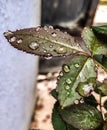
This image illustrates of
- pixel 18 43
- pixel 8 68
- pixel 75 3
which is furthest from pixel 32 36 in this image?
pixel 75 3

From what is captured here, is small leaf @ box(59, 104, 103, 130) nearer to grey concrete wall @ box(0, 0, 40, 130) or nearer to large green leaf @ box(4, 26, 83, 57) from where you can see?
large green leaf @ box(4, 26, 83, 57)

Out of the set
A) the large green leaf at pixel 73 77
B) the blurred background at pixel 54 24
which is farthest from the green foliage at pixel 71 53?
the blurred background at pixel 54 24

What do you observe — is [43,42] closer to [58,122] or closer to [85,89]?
[85,89]

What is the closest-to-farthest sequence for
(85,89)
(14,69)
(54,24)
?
1. (85,89)
2. (14,69)
3. (54,24)

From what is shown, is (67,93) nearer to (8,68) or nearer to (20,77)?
(8,68)

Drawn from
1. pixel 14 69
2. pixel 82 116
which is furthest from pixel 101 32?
pixel 14 69

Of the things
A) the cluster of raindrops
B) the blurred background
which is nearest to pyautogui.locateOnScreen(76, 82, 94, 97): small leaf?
the cluster of raindrops
